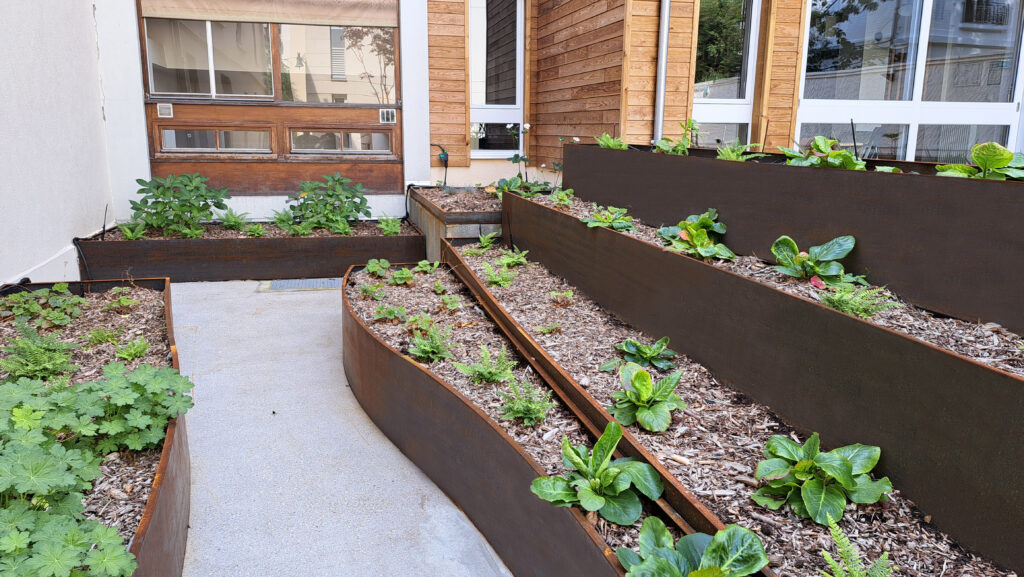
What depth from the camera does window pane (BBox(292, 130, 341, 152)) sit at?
6.61 meters

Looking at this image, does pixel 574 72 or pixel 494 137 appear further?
pixel 494 137

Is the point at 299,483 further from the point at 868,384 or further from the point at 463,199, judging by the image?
the point at 463,199

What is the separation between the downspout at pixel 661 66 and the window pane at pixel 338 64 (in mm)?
2686

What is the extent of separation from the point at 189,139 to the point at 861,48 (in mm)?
6764

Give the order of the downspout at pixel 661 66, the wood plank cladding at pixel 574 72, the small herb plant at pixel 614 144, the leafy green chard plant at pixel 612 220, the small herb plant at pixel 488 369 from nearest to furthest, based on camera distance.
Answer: the small herb plant at pixel 488 369
the leafy green chard plant at pixel 612 220
the small herb plant at pixel 614 144
the downspout at pixel 661 66
the wood plank cladding at pixel 574 72

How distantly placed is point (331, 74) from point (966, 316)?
19.9 ft

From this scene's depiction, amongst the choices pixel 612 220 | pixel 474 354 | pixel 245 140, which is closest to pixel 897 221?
pixel 612 220

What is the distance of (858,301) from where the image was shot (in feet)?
6.31

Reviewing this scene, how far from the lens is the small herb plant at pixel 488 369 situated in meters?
2.67

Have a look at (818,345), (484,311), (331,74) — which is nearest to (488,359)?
(484,311)

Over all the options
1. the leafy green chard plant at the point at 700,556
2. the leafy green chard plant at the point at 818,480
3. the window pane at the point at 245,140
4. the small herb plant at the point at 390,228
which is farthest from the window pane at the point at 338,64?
the leafy green chard plant at the point at 700,556

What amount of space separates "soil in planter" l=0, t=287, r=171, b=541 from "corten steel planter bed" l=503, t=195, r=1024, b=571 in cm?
196

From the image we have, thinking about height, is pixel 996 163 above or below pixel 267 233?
above

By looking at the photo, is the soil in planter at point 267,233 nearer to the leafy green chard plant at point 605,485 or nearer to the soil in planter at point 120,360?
the soil in planter at point 120,360
